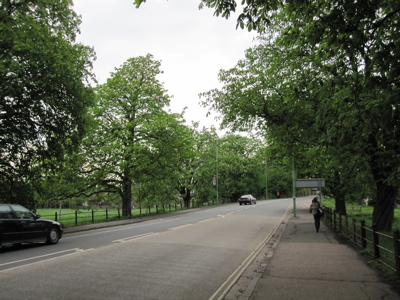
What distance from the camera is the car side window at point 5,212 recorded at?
413 inches

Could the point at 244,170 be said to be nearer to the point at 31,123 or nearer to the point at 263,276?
the point at 31,123

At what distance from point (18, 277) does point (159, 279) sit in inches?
114

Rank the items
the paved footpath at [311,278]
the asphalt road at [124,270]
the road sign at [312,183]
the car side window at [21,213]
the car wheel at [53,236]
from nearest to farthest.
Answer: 1. the paved footpath at [311,278]
2. the asphalt road at [124,270]
3. the car side window at [21,213]
4. the car wheel at [53,236]
5. the road sign at [312,183]

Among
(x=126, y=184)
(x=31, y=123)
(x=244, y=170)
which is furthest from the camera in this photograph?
(x=244, y=170)

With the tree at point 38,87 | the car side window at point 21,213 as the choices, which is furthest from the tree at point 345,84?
the car side window at point 21,213

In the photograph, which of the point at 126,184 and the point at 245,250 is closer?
the point at 245,250

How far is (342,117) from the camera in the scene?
9.35m

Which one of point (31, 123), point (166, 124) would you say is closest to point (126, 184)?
point (166, 124)

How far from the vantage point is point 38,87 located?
44.3 feet

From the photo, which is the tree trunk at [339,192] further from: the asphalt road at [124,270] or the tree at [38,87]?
the tree at [38,87]

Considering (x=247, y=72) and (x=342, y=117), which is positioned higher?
(x=247, y=72)

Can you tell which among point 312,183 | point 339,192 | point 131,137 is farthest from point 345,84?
point 131,137

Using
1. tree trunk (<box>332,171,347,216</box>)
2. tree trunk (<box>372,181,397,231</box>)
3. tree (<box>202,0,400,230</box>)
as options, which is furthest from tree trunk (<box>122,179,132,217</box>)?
tree trunk (<box>372,181,397,231</box>)

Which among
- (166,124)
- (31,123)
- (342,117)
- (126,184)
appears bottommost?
(126,184)
